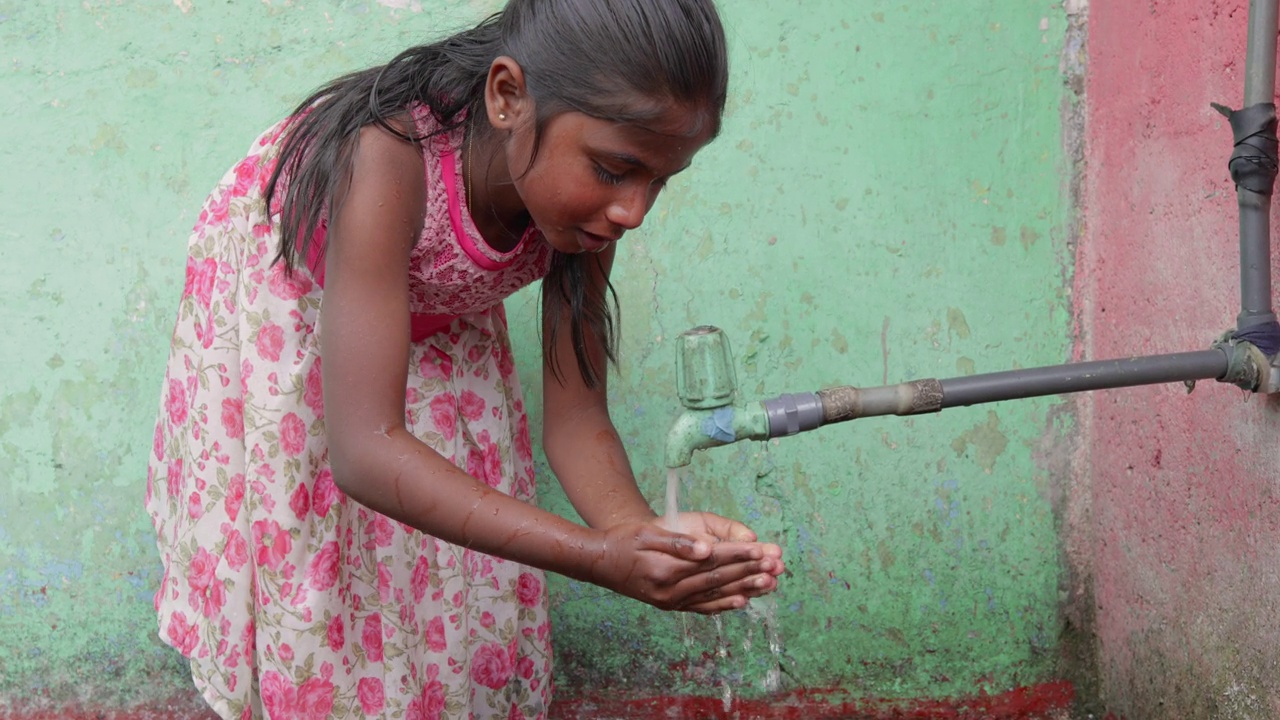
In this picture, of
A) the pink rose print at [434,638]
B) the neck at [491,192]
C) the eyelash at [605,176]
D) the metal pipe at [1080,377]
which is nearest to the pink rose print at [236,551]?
the pink rose print at [434,638]

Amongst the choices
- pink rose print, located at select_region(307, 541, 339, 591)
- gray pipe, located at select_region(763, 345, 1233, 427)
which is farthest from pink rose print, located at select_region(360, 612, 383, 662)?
gray pipe, located at select_region(763, 345, 1233, 427)

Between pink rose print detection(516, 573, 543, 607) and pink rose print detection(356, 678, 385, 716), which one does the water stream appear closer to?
pink rose print detection(516, 573, 543, 607)

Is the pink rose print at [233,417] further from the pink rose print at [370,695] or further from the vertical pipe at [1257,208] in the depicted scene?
the vertical pipe at [1257,208]

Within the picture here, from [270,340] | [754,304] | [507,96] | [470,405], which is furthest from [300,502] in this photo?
[754,304]

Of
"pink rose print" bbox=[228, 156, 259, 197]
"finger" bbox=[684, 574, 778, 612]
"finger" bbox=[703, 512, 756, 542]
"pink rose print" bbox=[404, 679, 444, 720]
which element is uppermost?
"pink rose print" bbox=[228, 156, 259, 197]

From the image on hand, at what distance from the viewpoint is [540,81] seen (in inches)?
58.5

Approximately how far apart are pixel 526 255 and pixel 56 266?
112cm

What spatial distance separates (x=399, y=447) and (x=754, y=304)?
99 cm

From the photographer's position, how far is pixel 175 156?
7.52 feet

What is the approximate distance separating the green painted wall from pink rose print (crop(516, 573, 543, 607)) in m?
0.23

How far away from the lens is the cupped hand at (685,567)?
1.31 metres

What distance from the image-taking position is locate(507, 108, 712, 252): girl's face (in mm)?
1432

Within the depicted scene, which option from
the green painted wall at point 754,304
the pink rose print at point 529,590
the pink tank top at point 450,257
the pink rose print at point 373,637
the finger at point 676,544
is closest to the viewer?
the finger at point 676,544

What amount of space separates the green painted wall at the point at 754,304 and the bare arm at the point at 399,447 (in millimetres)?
799
